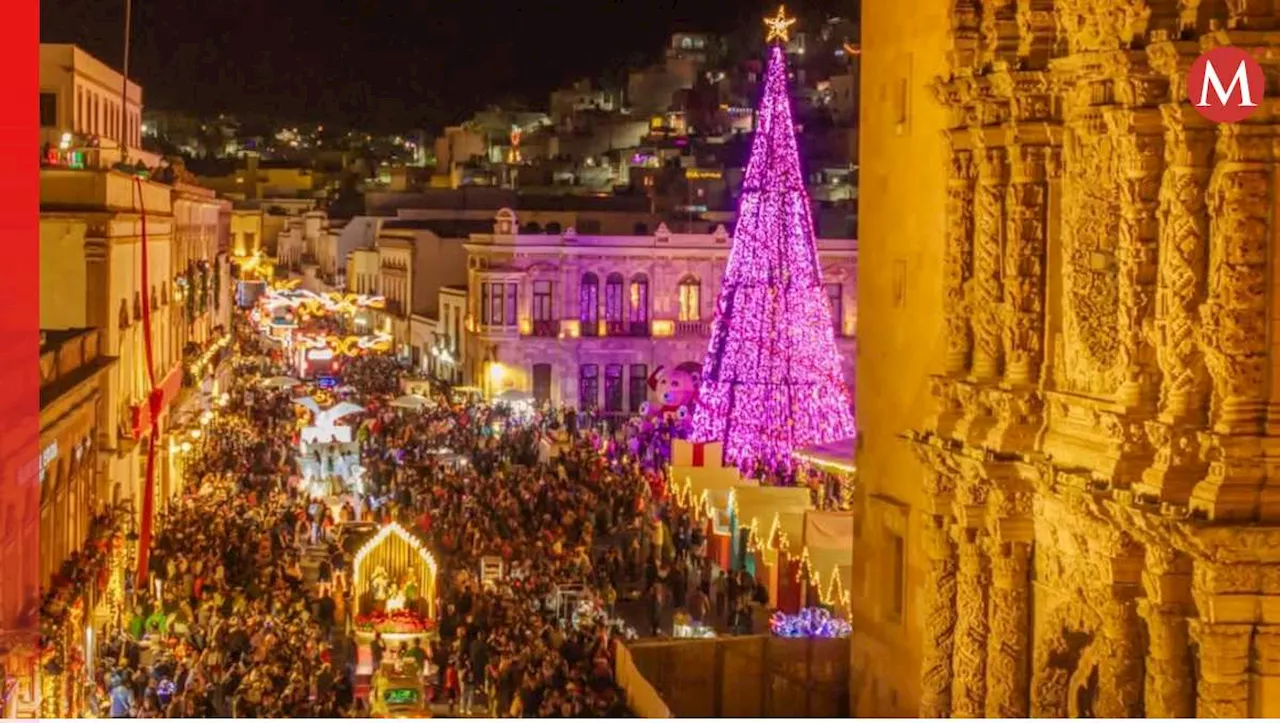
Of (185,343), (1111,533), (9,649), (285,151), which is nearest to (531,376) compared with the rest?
(185,343)

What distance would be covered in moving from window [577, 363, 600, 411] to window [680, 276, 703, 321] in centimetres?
278

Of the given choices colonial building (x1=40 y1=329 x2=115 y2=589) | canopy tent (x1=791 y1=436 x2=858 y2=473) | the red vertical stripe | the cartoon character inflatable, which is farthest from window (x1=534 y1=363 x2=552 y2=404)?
the red vertical stripe

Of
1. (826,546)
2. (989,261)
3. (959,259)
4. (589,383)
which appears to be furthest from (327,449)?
(989,261)

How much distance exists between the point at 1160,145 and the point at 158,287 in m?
26.9

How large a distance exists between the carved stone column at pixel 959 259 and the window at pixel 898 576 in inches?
116

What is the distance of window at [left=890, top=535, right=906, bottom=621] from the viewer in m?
19.3

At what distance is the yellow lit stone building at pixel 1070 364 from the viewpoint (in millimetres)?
12680

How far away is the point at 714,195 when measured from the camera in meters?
77.6

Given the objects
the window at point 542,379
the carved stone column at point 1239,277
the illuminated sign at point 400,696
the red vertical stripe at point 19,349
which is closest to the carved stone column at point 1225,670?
the carved stone column at point 1239,277

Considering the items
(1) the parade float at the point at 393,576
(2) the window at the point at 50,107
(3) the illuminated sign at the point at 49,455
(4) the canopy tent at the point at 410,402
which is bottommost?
(1) the parade float at the point at 393,576

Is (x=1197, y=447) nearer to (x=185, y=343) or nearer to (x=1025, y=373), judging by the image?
(x=1025, y=373)

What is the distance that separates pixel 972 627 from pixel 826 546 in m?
8.82

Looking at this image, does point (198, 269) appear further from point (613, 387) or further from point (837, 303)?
point (837, 303)

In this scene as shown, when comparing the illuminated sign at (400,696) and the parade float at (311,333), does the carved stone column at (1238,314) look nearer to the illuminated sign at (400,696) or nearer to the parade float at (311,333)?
the illuminated sign at (400,696)
